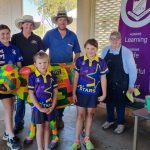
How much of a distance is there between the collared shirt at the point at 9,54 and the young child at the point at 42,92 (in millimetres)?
391

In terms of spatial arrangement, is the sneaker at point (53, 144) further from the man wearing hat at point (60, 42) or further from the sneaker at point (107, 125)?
the man wearing hat at point (60, 42)

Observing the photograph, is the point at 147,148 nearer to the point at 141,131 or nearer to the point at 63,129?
the point at 141,131

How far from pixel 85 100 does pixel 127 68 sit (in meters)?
0.82

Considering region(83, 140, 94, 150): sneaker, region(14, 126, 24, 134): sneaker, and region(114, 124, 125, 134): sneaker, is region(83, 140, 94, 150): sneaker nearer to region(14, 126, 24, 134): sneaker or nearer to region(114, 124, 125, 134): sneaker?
region(114, 124, 125, 134): sneaker

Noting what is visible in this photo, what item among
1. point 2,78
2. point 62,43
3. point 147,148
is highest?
point 62,43

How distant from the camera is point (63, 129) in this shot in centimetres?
352

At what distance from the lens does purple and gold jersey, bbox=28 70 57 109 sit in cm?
252

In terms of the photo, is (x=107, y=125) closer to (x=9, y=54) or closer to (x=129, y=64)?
(x=129, y=64)

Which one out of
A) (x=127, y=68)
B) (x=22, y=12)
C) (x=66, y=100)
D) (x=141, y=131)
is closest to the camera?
(x=66, y=100)

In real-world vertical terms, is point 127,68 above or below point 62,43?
below

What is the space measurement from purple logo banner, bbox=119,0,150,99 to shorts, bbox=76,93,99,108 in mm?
1284

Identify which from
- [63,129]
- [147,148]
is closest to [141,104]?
[147,148]

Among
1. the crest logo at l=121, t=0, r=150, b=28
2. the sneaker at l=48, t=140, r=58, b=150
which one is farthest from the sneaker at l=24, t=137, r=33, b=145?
the crest logo at l=121, t=0, r=150, b=28

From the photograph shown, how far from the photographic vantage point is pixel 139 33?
381cm
